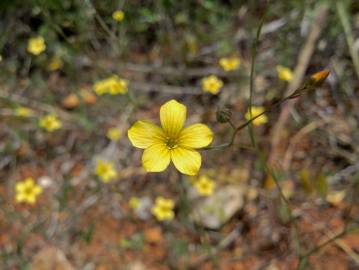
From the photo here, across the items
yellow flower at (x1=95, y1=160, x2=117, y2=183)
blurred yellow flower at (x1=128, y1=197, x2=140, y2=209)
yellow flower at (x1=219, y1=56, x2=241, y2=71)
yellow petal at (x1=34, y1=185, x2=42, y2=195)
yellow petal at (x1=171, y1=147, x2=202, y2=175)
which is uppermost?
yellow flower at (x1=219, y1=56, x2=241, y2=71)

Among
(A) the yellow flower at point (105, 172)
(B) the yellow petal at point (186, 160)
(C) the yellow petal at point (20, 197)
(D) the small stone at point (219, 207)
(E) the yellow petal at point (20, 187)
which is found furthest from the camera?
(E) the yellow petal at point (20, 187)

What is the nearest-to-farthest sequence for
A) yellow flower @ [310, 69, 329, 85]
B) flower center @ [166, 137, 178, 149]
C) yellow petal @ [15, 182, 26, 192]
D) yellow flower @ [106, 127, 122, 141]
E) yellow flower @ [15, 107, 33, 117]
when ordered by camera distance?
1. yellow flower @ [310, 69, 329, 85]
2. flower center @ [166, 137, 178, 149]
3. yellow petal @ [15, 182, 26, 192]
4. yellow flower @ [106, 127, 122, 141]
5. yellow flower @ [15, 107, 33, 117]

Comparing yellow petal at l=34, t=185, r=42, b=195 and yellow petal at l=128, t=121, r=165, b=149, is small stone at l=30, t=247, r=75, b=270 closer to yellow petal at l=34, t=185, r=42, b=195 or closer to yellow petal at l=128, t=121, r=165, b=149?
yellow petal at l=34, t=185, r=42, b=195

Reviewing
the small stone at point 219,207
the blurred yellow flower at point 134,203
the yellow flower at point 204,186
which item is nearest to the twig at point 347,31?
the small stone at point 219,207

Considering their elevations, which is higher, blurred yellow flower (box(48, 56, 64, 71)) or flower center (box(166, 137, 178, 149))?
blurred yellow flower (box(48, 56, 64, 71))

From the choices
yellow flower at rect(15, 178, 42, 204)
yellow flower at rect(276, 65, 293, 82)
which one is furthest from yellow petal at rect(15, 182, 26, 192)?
yellow flower at rect(276, 65, 293, 82)

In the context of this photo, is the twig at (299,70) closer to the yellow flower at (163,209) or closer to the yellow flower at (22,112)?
the yellow flower at (163,209)

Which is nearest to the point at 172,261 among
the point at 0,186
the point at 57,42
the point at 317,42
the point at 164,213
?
the point at 164,213

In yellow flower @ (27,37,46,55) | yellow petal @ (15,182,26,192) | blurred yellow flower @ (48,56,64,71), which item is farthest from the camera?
blurred yellow flower @ (48,56,64,71)
